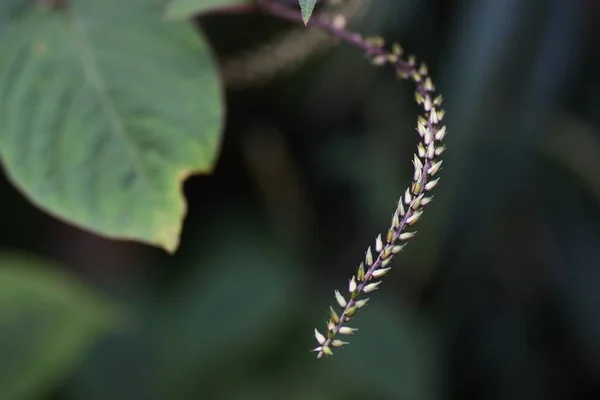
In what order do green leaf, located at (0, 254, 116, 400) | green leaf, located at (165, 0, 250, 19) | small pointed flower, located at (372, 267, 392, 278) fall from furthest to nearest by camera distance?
green leaf, located at (0, 254, 116, 400), green leaf, located at (165, 0, 250, 19), small pointed flower, located at (372, 267, 392, 278)

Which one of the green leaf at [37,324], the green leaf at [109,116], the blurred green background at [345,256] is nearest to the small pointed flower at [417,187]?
the green leaf at [109,116]

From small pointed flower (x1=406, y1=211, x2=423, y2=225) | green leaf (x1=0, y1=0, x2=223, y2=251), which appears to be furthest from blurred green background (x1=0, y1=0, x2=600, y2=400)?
small pointed flower (x1=406, y1=211, x2=423, y2=225)

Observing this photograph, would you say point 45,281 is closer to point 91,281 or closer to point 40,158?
point 91,281

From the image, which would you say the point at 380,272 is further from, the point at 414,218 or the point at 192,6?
the point at 192,6

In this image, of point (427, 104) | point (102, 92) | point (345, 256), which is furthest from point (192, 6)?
point (345, 256)

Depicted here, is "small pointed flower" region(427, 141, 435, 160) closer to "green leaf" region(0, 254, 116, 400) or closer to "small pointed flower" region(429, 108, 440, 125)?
"small pointed flower" region(429, 108, 440, 125)

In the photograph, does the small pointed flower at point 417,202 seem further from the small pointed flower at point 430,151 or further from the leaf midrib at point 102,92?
the leaf midrib at point 102,92

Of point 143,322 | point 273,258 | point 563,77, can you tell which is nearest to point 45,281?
point 143,322
